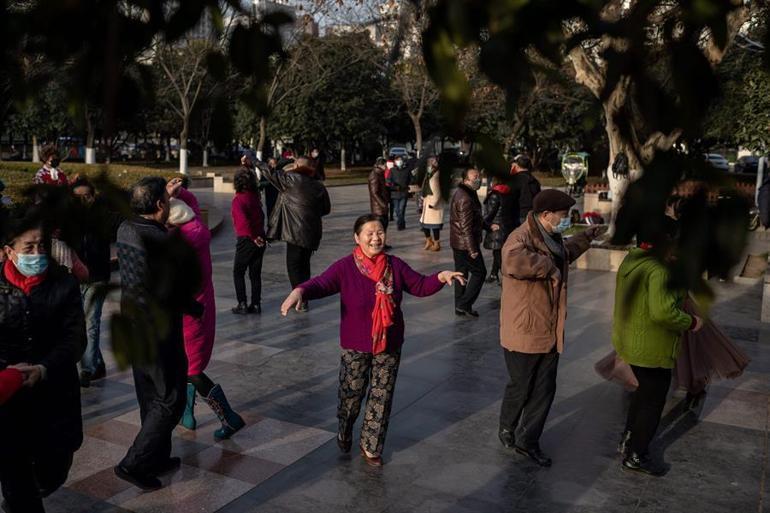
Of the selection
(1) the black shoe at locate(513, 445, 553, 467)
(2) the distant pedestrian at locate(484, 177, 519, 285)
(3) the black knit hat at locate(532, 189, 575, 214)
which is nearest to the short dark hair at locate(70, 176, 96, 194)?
(3) the black knit hat at locate(532, 189, 575, 214)

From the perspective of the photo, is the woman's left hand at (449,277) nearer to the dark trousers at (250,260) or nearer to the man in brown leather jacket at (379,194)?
the dark trousers at (250,260)

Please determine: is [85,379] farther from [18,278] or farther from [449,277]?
[449,277]

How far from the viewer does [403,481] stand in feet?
15.9

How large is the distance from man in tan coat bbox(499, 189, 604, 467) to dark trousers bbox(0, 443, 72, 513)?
2.70m

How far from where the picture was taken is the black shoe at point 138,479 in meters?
4.57

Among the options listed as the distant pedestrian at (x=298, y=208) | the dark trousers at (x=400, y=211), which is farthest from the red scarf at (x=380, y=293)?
the dark trousers at (x=400, y=211)

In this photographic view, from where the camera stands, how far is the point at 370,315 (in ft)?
15.9

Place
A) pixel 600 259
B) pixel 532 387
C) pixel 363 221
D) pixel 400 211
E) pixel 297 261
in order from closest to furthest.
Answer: pixel 363 221, pixel 532 387, pixel 297 261, pixel 600 259, pixel 400 211

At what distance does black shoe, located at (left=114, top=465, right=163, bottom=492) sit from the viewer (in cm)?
457

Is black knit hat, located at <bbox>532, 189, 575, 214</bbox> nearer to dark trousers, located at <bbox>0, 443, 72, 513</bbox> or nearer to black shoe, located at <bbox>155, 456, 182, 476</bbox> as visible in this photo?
black shoe, located at <bbox>155, 456, 182, 476</bbox>

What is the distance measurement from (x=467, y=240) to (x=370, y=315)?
4272mm

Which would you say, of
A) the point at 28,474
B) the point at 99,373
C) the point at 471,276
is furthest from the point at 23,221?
the point at 471,276

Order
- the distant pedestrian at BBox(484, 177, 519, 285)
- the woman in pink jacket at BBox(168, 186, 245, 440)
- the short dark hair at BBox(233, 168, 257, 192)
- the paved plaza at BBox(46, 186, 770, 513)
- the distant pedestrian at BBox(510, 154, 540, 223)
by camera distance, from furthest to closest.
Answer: the distant pedestrian at BBox(484, 177, 519, 285), the distant pedestrian at BBox(510, 154, 540, 223), the short dark hair at BBox(233, 168, 257, 192), the woman in pink jacket at BBox(168, 186, 245, 440), the paved plaza at BBox(46, 186, 770, 513)

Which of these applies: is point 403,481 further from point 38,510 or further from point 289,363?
point 289,363
